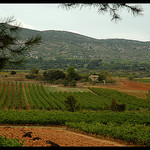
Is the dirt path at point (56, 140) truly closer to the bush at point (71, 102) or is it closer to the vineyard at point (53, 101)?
the bush at point (71, 102)

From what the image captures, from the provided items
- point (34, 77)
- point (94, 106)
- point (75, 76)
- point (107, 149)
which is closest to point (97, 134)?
point (107, 149)

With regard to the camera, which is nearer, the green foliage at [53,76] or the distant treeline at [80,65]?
the green foliage at [53,76]

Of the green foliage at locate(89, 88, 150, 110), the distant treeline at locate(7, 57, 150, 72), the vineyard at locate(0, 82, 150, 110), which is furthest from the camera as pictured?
the distant treeline at locate(7, 57, 150, 72)

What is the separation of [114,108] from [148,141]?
15720mm

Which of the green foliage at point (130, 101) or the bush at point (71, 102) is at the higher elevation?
the bush at point (71, 102)

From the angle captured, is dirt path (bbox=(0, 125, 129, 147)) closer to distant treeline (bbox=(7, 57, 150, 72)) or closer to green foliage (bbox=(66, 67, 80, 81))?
green foliage (bbox=(66, 67, 80, 81))

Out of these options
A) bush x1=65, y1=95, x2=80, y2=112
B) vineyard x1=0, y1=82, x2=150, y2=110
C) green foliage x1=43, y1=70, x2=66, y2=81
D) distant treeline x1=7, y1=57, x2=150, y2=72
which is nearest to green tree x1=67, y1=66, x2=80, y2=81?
green foliage x1=43, y1=70, x2=66, y2=81

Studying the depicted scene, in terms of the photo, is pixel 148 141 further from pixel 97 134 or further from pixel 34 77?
pixel 34 77

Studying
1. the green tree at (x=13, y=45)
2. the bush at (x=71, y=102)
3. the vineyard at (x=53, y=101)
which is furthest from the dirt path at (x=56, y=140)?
the vineyard at (x=53, y=101)

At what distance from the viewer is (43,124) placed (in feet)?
47.9

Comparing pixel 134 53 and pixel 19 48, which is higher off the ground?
pixel 134 53

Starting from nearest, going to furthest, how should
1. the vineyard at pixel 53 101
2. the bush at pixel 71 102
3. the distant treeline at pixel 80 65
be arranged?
the bush at pixel 71 102, the vineyard at pixel 53 101, the distant treeline at pixel 80 65

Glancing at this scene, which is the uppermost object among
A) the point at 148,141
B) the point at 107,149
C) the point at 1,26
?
the point at 1,26

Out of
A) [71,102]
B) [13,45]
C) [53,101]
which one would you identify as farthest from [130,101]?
[13,45]
